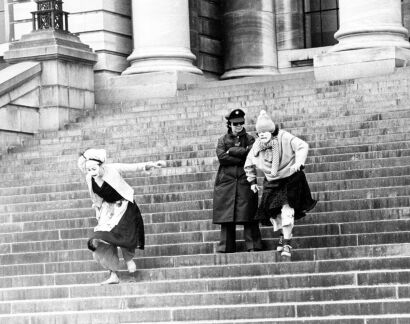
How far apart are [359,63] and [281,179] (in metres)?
7.52

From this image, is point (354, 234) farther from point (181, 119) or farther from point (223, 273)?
point (181, 119)

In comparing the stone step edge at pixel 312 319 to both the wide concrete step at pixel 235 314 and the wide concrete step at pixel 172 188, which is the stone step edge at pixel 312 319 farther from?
the wide concrete step at pixel 172 188

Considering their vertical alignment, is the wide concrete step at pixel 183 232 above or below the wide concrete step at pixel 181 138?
below

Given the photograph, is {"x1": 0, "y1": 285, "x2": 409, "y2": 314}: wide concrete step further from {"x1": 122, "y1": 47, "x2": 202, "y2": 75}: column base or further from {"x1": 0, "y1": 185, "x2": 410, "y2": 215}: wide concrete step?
{"x1": 122, "y1": 47, "x2": 202, "y2": 75}: column base

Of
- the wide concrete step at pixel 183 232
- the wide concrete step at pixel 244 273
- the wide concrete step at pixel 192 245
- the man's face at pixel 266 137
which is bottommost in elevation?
the wide concrete step at pixel 244 273

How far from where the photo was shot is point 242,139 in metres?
17.7

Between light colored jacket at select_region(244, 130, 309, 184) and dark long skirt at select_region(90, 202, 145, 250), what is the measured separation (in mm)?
1499

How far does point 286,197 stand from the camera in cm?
1662

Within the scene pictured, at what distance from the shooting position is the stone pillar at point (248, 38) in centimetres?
2912

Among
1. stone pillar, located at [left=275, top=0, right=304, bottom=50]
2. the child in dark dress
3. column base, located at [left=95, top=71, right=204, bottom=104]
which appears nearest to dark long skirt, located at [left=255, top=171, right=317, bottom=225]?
the child in dark dress

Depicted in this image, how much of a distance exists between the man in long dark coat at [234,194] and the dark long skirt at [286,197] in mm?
365

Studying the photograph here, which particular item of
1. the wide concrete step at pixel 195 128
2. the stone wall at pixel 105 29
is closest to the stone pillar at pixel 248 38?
the stone wall at pixel 105 29

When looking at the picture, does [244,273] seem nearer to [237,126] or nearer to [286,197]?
[286,197]

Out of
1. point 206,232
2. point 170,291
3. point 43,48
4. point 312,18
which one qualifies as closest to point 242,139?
point 206,232
